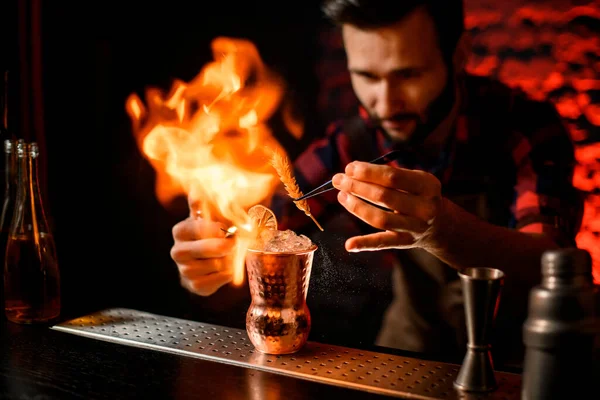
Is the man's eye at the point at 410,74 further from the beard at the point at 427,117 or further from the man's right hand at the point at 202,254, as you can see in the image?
the man's right hand at the point at 202,254

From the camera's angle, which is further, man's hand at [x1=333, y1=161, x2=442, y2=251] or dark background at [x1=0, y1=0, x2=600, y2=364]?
dark background at [x1=0, y1=0, x2=600, y2=364]

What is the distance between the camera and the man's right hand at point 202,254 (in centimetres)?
171

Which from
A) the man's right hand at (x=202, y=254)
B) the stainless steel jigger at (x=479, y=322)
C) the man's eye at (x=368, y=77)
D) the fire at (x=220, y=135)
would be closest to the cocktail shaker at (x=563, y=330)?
the stainless steel jigger at (x=479, y=322)

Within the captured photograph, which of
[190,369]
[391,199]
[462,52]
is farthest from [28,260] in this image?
[462,52]

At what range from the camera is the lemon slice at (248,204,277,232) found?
157 cm

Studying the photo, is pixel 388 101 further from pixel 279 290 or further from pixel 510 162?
pixel 279 290

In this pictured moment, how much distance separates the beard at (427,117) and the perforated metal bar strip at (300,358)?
0.50 meters

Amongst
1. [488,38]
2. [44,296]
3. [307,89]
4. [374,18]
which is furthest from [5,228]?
[488,38]

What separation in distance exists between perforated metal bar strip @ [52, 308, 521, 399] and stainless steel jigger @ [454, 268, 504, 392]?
1.1 inches

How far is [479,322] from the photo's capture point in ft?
4.08

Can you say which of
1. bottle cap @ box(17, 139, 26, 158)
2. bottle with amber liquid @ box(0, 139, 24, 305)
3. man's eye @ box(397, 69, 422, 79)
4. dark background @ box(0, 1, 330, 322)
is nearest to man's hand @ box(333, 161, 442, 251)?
man's eye @ box(397, 69, 422, 79)

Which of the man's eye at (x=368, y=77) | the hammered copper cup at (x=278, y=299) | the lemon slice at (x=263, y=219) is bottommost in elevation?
the hammered copper cup at (x=278, y=299)

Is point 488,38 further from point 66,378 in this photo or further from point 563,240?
point 66,378

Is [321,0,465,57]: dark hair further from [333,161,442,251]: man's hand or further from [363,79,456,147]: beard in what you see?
[333,161,442,251]: man's hand
